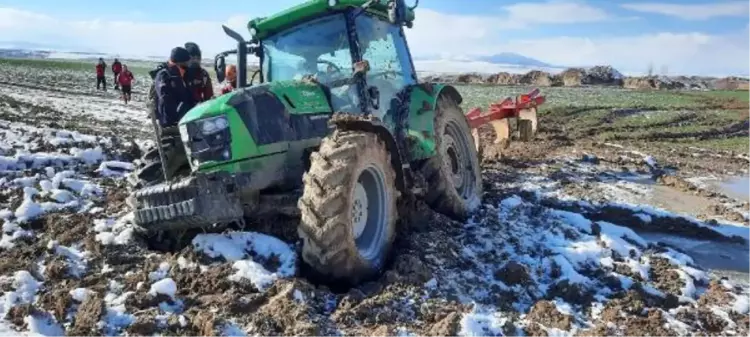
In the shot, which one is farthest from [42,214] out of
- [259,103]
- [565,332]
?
[565,332]

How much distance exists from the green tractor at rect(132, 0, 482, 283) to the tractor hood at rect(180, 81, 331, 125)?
12 mm

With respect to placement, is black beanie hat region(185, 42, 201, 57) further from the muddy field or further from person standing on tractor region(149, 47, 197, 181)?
the muddy field

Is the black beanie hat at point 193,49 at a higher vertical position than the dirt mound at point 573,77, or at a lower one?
lower

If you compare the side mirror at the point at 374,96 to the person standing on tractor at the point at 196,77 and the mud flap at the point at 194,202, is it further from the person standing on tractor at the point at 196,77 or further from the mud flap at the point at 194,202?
the mud flap at the point at 194,202

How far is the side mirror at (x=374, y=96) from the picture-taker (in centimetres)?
681

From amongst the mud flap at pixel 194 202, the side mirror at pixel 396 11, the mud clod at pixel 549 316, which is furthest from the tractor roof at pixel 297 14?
the mud clod at pixel 549 316

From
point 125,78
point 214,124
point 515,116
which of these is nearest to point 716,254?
point 214,124

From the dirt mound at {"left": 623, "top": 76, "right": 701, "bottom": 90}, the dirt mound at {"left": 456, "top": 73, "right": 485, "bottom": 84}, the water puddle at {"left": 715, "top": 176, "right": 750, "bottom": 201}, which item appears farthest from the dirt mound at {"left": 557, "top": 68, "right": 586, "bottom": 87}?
the water puddle at {"left": 715, "top": 176, "right": 750, "bottom": 201}

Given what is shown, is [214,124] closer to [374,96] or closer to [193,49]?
[193,49]

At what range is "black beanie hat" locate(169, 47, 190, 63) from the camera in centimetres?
655

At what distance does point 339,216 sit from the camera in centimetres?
502

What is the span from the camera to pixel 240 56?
274 inches

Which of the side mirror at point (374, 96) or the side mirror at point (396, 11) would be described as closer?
the side mirror at point (396, 11)

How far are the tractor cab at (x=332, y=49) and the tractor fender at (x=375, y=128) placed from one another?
27.2 inches
